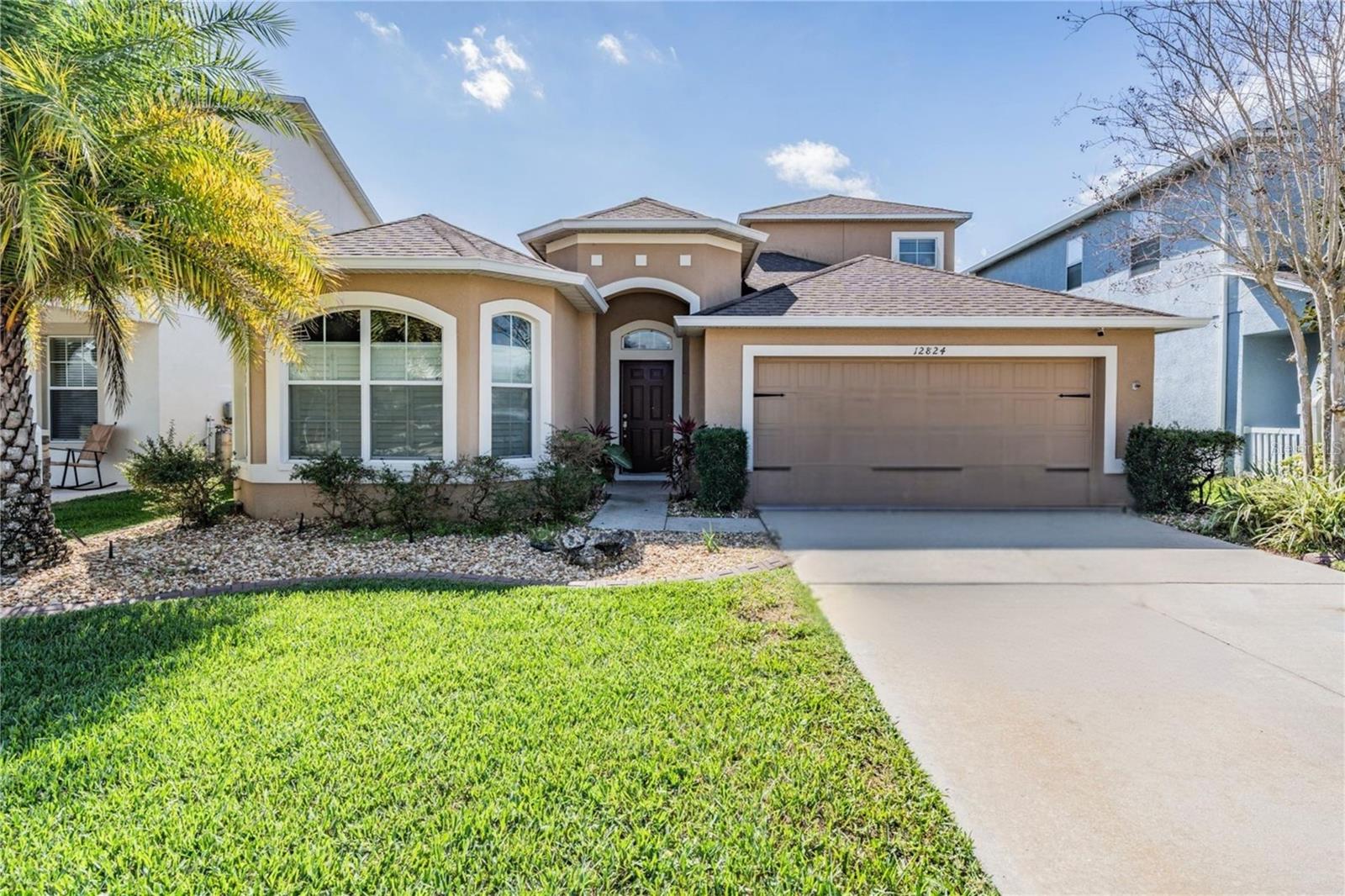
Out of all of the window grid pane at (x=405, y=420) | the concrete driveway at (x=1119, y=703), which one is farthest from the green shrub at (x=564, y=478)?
the concrete driveway at (x=1119, y=703)

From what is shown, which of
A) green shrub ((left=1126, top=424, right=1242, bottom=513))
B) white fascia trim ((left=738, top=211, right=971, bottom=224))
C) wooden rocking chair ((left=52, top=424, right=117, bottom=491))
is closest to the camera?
green shrub ((left=1126, top=424, right=1242, bottom=513))

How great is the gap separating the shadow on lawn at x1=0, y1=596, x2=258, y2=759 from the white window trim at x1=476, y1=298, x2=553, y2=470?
165 inches

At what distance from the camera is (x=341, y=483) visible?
868 centimetres

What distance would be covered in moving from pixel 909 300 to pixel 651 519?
598cm

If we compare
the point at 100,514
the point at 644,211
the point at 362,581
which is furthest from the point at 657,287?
the point at 100,514

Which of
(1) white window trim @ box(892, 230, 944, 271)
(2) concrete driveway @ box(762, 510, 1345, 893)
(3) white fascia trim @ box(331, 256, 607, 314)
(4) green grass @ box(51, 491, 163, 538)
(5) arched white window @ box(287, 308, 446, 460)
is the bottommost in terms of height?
(2) concrete driveway @ box(762, 510, 1345, 893)

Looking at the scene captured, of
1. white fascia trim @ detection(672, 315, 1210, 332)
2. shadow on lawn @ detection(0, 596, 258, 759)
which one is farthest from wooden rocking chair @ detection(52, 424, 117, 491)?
white fascia trim @ detection(672, 315, 1210, 332)

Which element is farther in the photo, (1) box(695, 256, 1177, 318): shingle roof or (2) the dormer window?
(2) the dormer window

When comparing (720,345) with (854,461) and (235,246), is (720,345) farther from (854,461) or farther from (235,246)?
(235,246)

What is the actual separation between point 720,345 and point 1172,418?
12144 mm

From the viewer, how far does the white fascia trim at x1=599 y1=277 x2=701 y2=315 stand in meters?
13.3

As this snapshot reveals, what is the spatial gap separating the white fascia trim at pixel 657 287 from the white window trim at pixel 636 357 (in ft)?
3.29

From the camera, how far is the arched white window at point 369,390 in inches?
369

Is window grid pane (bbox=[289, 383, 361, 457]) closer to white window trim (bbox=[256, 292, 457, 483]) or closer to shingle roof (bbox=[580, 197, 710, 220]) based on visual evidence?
white window trim (bbox=[256, 292, 457, 483])
